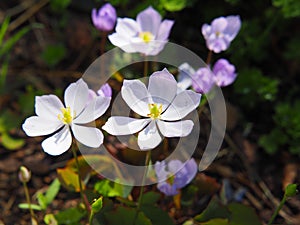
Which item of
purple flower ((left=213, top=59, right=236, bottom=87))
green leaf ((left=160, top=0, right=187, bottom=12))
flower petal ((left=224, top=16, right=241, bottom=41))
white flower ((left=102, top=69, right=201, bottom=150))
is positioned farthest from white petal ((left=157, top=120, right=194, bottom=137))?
green leaf ((left=160, top=0, right=187, bottom=12))

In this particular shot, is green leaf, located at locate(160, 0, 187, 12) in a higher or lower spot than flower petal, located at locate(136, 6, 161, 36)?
lower

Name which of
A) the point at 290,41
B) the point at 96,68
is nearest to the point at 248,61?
the point at 290,41

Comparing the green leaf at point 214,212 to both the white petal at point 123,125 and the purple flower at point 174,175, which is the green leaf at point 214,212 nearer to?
the purple flower at point 174,175

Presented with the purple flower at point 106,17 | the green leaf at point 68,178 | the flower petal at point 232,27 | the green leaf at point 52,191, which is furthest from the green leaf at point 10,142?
the flower petal at point 232,27

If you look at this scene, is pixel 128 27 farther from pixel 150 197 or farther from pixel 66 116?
pixel 150 197

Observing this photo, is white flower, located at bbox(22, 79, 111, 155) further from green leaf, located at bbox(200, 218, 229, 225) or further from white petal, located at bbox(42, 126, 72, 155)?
green leaf, located at bbox(200, 218, 229, 225)

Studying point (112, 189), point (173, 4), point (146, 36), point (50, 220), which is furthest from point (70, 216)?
point (173, 4)
